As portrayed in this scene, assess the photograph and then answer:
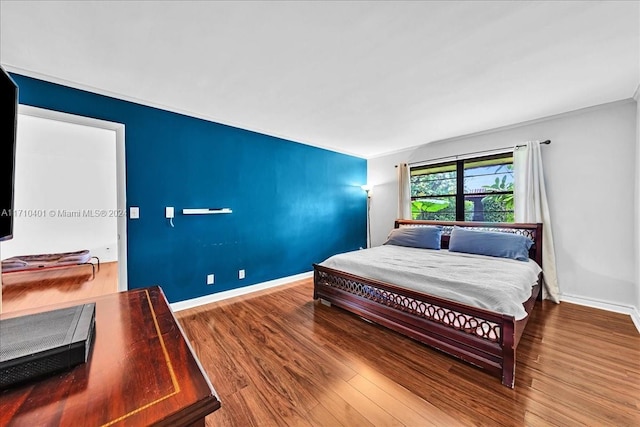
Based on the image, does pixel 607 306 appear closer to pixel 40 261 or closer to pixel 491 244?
pixel 491 244

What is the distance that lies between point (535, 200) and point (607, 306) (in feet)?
4.58

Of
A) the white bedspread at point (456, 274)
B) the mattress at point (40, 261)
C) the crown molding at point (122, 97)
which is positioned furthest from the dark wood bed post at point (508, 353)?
the mattress at point (40, 261)

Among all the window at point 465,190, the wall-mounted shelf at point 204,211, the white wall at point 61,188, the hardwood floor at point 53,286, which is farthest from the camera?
the white wall at point 61,188

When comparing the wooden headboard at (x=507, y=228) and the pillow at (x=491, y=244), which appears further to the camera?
the wooden headboard at (x=507, y=228)

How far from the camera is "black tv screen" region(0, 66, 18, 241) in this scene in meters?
0.91

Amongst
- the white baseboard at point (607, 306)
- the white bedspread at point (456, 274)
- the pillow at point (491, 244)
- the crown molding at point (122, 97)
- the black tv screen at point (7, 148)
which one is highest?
the crown molding at point (122, 97)

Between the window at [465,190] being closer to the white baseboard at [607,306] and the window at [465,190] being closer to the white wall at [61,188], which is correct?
the white baseboard at [607,306]

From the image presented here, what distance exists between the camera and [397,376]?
185cm

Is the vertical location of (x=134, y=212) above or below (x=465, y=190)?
below

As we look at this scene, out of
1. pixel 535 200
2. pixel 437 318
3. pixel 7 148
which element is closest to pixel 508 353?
pixel 437 318

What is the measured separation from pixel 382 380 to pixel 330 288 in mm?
1311

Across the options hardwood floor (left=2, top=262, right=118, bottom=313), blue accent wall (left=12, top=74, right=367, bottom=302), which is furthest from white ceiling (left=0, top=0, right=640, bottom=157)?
hardwood floor (left=2, top=262, right=118, bottom=313)

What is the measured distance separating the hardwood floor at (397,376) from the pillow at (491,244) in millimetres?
745

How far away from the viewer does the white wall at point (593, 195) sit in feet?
9.32
